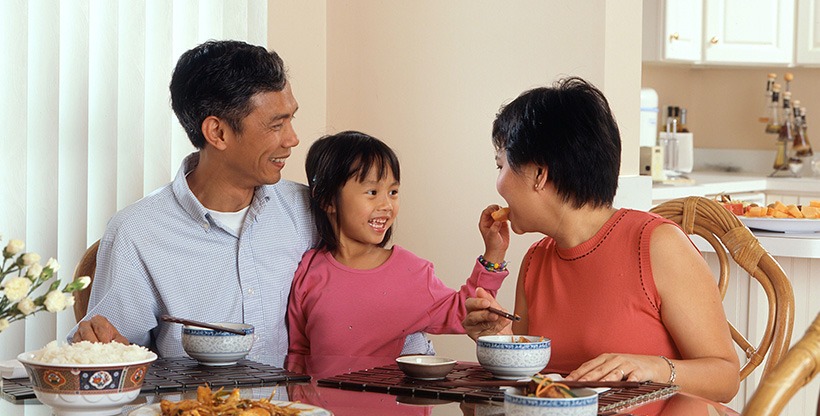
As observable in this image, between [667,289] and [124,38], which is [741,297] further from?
[124,38]

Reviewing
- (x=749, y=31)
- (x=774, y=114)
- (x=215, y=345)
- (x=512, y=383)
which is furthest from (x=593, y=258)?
(x=774, y=114)

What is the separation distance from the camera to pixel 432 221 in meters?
3.12

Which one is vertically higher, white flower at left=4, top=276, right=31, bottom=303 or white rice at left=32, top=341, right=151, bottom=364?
white flower at left=4, top=276, right=31, bottom=303

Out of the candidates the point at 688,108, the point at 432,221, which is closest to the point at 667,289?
the point at 432,221

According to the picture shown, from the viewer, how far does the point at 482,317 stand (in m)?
1.84

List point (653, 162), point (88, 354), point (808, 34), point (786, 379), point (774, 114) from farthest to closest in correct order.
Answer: point (774, 114), point (808, 34), point (653, 162), point (88, 354), point (786, 379)

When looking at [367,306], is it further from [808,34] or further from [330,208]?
[808,34]

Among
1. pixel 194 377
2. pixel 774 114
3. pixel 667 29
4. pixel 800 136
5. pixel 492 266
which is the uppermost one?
pixel 667 29

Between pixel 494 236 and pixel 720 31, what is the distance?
3.21m

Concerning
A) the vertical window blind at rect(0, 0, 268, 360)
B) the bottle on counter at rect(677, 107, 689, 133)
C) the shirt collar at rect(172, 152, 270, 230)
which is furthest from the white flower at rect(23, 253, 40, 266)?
the bottle on counter at rect(677, 107, 689, 133)

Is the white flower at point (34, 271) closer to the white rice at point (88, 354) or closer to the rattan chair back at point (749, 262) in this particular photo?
the white rice at point (88, 354)

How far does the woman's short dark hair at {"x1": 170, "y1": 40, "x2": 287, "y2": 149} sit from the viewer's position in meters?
2.18

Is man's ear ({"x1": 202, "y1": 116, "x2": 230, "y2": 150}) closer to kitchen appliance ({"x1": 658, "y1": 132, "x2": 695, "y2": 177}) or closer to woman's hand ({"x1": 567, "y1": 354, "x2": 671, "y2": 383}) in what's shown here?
woman's hand ({"x1": 567, "y1": 354, "x2": 671, "y2": 383})

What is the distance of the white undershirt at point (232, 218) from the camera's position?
7.14 feet
